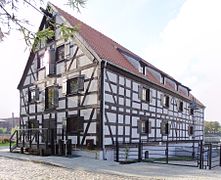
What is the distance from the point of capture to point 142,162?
16.3 m

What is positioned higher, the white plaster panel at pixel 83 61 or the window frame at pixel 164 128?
the white plaster panel at pixel 83 61

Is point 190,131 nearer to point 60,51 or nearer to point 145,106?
point 145,106

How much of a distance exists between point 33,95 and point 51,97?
10.0 feet

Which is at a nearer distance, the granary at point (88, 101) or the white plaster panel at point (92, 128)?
the white plaster panel at point (92, 128)

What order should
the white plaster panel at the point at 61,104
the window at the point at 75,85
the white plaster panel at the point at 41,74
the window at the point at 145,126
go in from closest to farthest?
1. the window at the point at 75,85
2. the white plaster panel at the point at 61,104
3. the window at the point at 145,126
4. the white plaster panel at the point at 41,74

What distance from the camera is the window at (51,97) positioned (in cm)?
2078

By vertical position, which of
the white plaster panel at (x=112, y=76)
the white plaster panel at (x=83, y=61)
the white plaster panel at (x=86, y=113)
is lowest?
the white plaster panel at (x=86, y=113)

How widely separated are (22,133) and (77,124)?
182 inches

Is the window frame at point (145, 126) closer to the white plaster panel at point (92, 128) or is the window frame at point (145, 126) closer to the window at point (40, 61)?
the white plaster panel at point (92, 128)

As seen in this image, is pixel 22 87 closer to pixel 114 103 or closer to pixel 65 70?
pixel 65 70

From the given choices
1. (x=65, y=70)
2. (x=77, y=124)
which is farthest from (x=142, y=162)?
(x=65, y=70)

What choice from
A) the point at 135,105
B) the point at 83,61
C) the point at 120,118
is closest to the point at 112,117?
the point at 120,118

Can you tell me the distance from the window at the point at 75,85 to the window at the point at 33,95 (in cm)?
411

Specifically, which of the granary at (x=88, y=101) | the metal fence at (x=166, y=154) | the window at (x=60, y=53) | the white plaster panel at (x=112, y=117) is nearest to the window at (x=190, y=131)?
the metal fence at (x=166, y=154)
